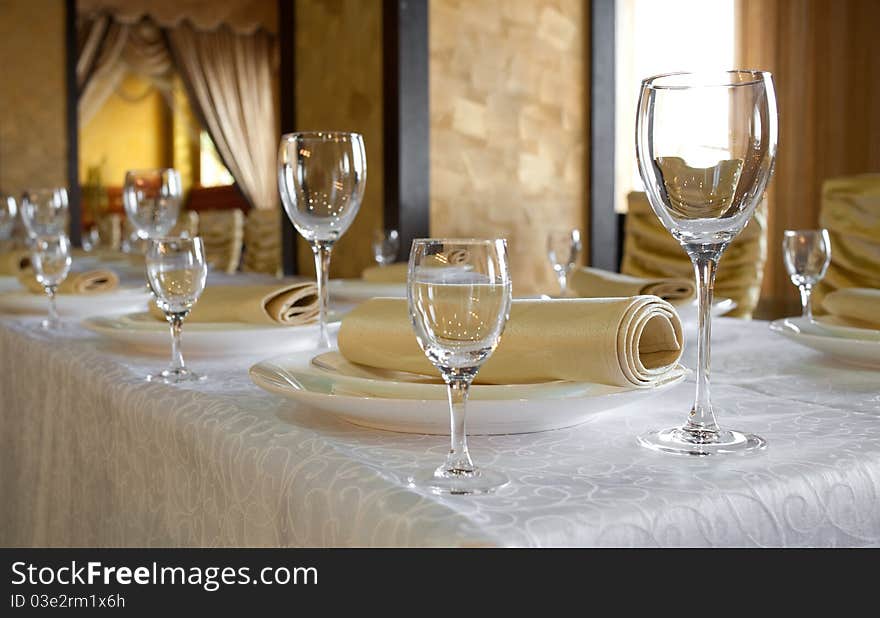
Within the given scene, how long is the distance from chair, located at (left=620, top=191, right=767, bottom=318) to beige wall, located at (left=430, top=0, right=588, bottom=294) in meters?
1.46

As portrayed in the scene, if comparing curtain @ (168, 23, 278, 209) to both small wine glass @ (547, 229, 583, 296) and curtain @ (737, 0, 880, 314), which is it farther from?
small wine glass @ (547, 229, 583, 296)

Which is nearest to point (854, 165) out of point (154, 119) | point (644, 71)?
point (644, 71)

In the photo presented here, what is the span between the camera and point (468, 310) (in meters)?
0.56

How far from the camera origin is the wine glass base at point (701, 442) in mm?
634

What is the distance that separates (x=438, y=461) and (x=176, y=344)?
466 mm

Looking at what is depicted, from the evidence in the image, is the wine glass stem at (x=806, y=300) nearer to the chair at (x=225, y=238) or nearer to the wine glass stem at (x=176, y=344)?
the wine glass stem at (x=176, y=344)

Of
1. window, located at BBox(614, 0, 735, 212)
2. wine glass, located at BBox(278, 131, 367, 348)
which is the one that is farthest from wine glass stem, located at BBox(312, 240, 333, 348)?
window, located at BBox(614, 0, 735, 212)

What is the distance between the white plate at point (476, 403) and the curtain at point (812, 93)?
13.4 ft

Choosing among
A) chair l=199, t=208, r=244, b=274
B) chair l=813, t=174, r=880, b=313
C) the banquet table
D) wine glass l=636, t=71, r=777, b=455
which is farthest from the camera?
chair l=199, t=208, r=244, b=274

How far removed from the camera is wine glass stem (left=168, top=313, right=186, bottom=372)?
0.98m

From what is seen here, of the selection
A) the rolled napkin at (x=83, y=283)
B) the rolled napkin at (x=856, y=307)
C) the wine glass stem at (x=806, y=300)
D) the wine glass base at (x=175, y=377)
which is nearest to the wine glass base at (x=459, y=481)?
the wine glass base at (x=175, y=377)

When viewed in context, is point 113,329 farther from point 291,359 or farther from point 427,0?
point 427,0

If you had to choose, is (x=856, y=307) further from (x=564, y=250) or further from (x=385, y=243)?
(x=385, y=243)

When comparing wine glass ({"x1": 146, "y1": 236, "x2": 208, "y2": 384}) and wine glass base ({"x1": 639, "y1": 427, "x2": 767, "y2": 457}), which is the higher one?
wine glass ({"x1": 146, "y1": 236, "x2": 208, "y2": 384})
